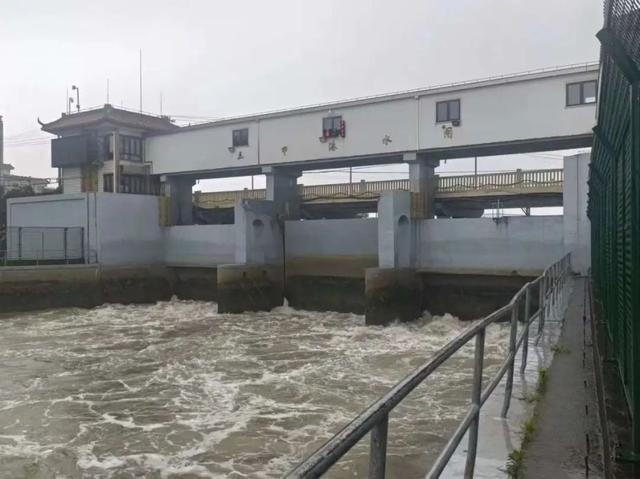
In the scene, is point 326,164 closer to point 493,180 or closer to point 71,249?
point 493,180

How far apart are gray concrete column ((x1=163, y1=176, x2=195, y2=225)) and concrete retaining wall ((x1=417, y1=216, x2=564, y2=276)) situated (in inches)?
507

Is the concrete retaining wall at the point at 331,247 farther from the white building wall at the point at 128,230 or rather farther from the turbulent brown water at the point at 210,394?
the white building wall at the point at 128,230

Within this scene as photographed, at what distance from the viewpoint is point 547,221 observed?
721 inches

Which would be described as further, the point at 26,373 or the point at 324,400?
the point at 26,373

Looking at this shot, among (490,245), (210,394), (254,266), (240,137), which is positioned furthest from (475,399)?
(240,137)

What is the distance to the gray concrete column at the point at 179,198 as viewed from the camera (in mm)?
28359

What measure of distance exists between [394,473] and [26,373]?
30.7 ft

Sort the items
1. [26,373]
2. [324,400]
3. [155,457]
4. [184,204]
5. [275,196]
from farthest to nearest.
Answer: [184,204] < [275,196] < [26,373] < [324,400] < [155,457]

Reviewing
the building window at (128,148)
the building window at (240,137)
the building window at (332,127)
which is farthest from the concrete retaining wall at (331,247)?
the building window at (128,148)

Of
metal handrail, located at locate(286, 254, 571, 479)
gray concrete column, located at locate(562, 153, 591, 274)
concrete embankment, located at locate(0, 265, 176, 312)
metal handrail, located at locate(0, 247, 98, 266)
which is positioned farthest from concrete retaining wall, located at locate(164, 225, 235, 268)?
metal handrail, located at locate(286, 254, 571, 479)

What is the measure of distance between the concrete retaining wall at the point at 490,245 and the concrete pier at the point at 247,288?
608 centimetres

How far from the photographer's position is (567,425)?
3.41 metres

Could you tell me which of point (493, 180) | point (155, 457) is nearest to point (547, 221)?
point (493, 180)

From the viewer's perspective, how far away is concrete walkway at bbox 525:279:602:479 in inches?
110
